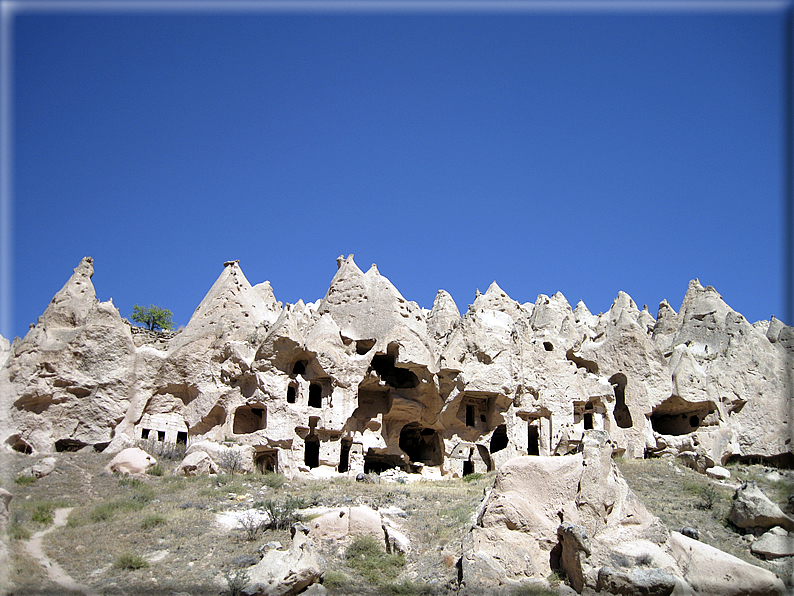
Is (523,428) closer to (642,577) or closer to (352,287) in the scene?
(352,287)

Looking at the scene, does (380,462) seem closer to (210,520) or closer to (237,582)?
(210,520)

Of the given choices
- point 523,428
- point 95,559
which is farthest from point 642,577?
point 523,428

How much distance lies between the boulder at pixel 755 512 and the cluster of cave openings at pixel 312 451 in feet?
55.1

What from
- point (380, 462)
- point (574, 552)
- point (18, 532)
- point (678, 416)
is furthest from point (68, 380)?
point (678, 416)

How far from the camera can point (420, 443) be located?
3634 cm

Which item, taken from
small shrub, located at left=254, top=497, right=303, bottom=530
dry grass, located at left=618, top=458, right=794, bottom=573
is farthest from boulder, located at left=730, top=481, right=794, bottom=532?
small shrub, located at left=254, top=497, right=303, bottom=530

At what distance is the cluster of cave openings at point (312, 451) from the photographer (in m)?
32.2

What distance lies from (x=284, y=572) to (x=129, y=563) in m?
3.94

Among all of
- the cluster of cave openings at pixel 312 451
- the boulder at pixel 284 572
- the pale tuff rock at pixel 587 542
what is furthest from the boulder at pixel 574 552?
the cluster of cave openings at pixel 312 451

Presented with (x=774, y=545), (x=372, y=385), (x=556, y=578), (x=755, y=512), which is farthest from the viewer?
(x=372, y=385)

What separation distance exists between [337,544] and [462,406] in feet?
53.4

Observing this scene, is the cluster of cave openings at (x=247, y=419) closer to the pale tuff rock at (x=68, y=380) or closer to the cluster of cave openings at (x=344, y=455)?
the cluster of cave openings at (x=344, y=455)

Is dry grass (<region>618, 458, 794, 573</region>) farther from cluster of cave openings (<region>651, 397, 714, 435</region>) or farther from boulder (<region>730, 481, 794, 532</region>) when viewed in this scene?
cluster of cave openings (<region>651, 397, 714, 435</region>)

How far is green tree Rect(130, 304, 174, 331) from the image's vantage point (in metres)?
54.7
